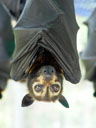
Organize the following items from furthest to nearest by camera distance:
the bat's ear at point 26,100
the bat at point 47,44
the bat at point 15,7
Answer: the bat at point 15,7, the bat's ear at point 26,100, the bat at point 47,44

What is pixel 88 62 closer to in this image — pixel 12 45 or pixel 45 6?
pixel 12 45

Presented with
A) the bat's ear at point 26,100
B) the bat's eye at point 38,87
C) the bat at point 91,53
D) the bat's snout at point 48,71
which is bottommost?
the bat at point 91,53

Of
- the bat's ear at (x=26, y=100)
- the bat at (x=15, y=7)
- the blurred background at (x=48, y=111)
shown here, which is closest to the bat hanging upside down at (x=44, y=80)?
the bat's ear at (x=26, y=100)

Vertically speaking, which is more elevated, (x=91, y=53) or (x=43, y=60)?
(x=43, y=60)

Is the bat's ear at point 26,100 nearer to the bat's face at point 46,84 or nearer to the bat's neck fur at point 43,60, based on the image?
the bat's face at point 46,84

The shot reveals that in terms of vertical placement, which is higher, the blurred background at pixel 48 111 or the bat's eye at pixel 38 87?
the bat's eye at pixel 38 87

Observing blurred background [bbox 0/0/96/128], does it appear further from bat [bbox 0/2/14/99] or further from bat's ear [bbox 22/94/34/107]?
bat's ear [bbox 22/94/34/107]

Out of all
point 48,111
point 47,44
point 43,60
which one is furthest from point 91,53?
point 48,111

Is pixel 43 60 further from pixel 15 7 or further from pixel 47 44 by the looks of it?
pixel 15 7
